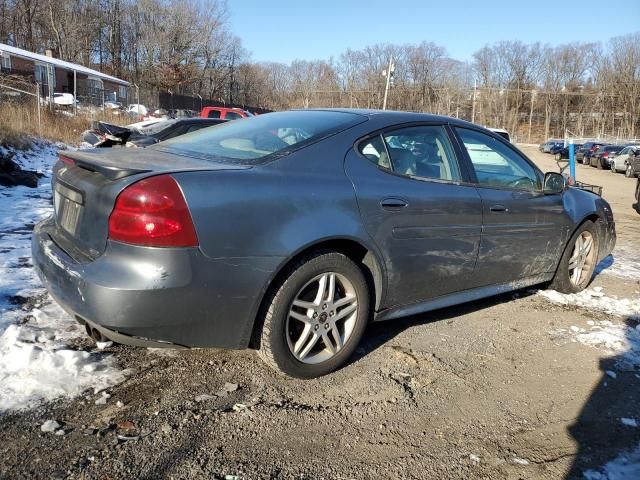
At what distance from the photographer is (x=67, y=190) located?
2971 mm

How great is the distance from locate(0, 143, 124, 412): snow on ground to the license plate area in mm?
731

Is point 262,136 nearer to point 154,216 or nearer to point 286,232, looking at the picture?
point 286,232

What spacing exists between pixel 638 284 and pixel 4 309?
588cm

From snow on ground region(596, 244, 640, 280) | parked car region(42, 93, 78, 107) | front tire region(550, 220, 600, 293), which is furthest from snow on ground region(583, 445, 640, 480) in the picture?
parked car region(42, 93, 78, 107)

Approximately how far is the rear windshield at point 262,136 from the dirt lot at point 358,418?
1253mm

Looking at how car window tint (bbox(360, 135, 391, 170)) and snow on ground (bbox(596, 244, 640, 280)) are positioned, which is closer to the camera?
car window tint (bbox(360, 135, 391, 170))

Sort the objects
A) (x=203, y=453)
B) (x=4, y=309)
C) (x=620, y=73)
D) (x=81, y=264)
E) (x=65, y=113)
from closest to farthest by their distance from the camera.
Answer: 1. (x=203, y=453)
2. (x=81, y=264)
3. (x=4, y=309)
4. (x=65, y=113)
5. (x=620, y=73)

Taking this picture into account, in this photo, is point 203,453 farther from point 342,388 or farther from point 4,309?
point 4,309

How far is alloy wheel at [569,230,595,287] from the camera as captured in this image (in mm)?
4941

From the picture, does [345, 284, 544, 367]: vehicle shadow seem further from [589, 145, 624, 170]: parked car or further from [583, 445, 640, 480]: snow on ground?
[589, 145, 624, 170]: parked car

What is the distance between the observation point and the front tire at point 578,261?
4.80m

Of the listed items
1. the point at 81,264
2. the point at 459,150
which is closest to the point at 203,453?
the point at 81,264

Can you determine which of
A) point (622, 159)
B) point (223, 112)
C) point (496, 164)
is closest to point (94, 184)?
point (496, 164)

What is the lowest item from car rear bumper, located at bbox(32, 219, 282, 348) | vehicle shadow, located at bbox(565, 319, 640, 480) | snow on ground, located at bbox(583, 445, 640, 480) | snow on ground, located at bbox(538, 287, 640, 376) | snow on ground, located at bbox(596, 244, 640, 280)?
snow on ground, located at bbox(583, 445, 640, 480)
